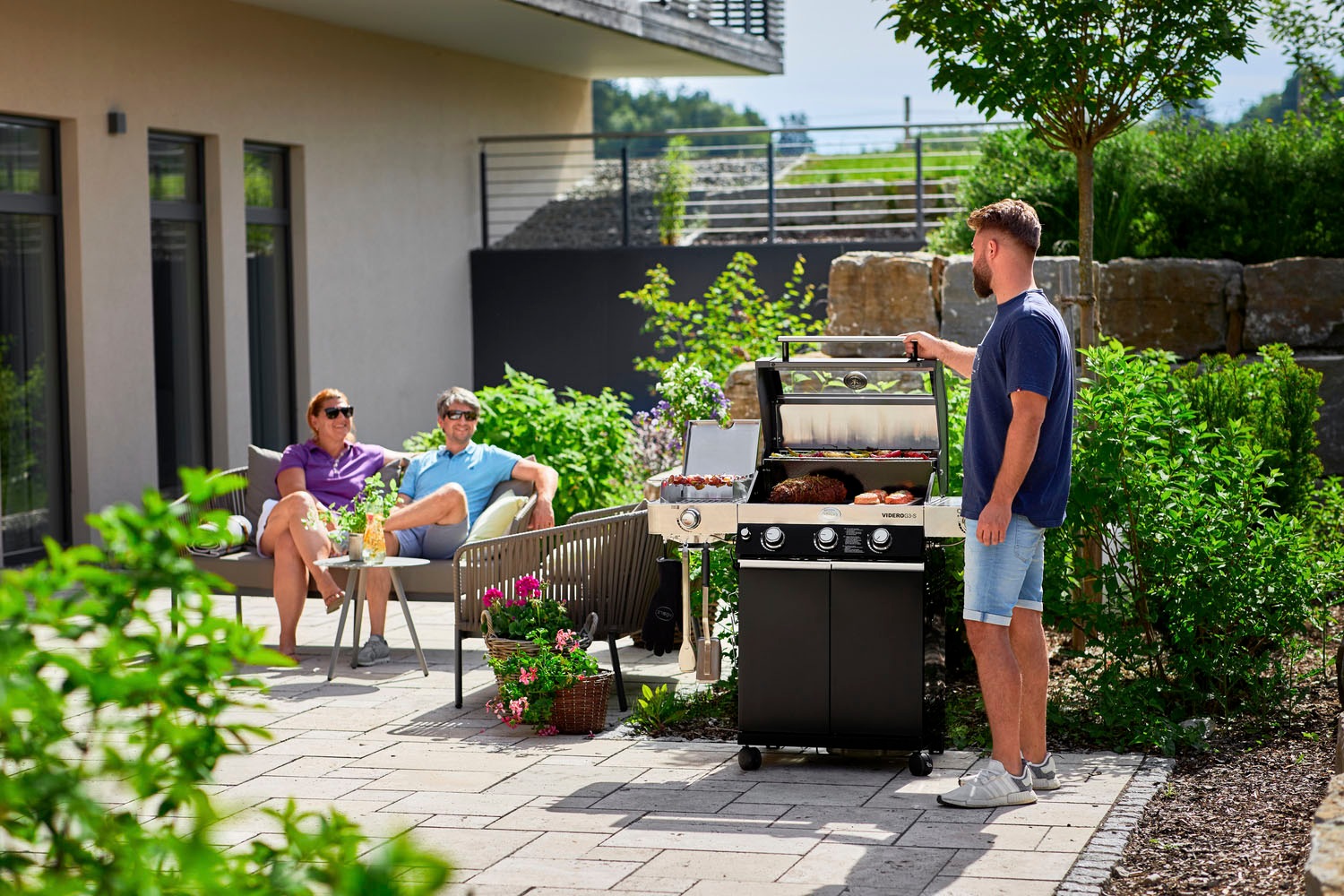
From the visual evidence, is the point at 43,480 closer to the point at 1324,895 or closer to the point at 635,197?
the point at 635,197

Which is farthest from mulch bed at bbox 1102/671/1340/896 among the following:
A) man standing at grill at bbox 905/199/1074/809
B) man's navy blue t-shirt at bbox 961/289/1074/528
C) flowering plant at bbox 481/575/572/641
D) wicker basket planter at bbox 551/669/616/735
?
flowering plant at bbox 481/575/572/641

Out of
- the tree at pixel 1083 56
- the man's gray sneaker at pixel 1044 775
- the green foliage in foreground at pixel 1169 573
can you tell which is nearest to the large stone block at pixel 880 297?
the tree at pixel 1083 56

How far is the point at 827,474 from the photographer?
17.2 ft

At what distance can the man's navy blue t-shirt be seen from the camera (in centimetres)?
434

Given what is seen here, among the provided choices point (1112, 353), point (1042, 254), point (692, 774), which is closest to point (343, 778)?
point (692, 774)

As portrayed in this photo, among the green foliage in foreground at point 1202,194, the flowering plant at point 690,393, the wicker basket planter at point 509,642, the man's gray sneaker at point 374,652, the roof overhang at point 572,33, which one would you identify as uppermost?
→ the roof overhang at point 572,33

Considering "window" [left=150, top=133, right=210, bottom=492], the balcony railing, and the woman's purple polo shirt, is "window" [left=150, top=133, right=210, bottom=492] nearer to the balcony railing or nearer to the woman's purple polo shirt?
the woman's purple polo shirt

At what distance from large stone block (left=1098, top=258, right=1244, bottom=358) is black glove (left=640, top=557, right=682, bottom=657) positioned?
14.3 feet

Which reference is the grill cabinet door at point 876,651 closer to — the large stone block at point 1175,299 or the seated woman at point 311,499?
the seated woman at point 311,499

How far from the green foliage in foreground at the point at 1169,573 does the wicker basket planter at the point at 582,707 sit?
4.98ft

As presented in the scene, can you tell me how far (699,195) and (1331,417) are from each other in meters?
8.82

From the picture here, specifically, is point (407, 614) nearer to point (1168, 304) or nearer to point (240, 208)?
point (1168, 304)

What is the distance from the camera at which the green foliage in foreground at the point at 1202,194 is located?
957 cm

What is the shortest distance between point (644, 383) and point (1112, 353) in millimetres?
8681
